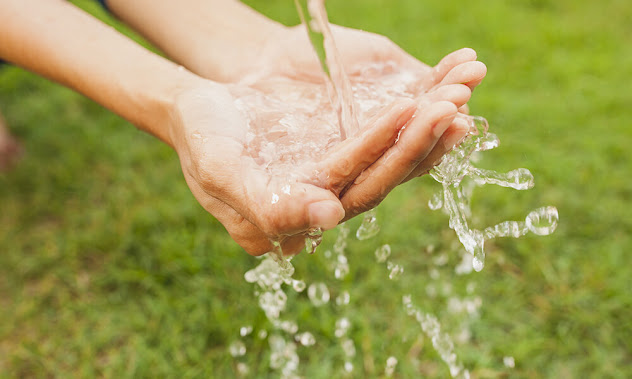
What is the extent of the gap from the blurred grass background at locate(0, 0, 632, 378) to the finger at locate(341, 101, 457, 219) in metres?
0.85

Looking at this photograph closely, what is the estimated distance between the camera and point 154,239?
242cm

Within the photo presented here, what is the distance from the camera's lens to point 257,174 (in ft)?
4.29

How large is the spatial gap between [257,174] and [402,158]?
0.38 metres

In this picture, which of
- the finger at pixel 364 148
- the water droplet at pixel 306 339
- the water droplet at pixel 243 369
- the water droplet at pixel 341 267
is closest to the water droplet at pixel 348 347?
the water droplet at pixel 306 339

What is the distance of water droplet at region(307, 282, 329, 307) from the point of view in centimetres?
214

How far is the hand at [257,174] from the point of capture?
1.23m

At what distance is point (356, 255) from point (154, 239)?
3.21 ft

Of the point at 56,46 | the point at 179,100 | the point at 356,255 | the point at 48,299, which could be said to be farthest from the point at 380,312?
the point at 56,46

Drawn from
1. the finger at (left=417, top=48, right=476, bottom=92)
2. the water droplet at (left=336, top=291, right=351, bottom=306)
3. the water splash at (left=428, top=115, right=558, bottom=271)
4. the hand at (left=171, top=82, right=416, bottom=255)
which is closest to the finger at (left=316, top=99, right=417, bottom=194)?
the hand at (left=171, top=82, right=416, bottom=255)

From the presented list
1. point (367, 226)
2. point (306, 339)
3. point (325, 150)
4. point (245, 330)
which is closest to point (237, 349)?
point (245, 330)

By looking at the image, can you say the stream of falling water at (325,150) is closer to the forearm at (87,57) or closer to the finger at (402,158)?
the finger at (402,158)

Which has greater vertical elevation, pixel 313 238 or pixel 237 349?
pixel 313 238

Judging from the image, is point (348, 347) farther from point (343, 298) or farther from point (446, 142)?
point (446, 142)

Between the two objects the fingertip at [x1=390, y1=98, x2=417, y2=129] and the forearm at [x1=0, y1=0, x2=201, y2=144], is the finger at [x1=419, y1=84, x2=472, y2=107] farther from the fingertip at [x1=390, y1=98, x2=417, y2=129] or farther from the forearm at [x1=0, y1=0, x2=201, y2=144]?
the forearm at [x1=0, y1=0, x2=201, y2=144]
